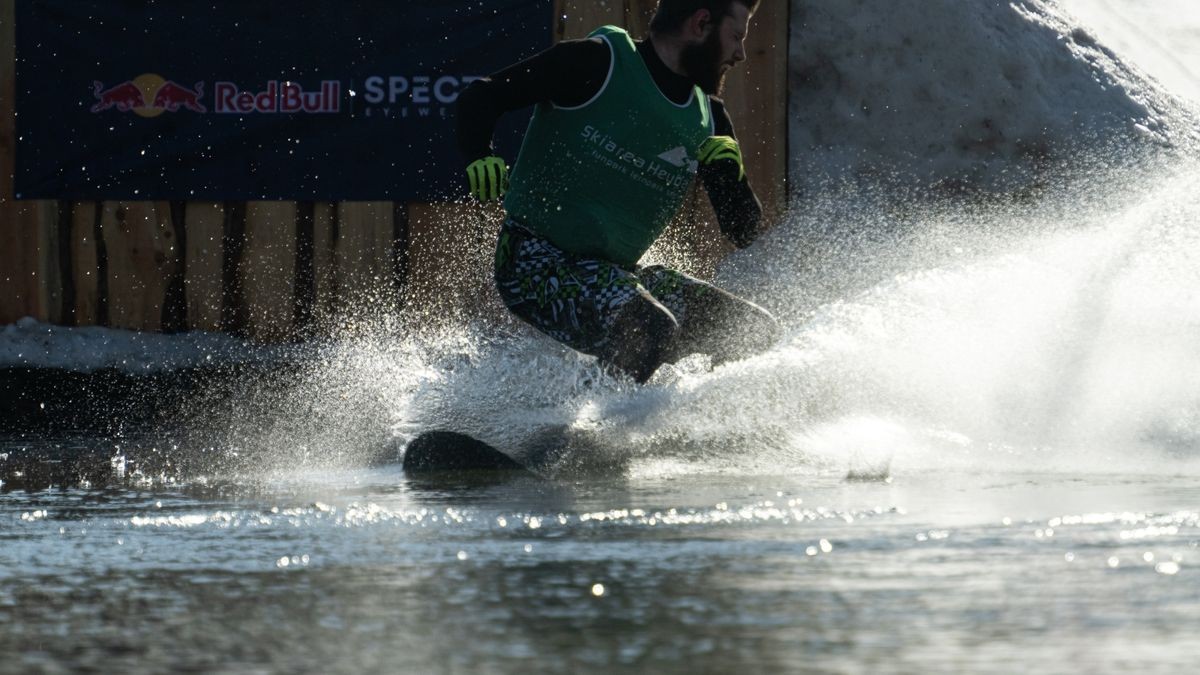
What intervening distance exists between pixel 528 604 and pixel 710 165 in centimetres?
371

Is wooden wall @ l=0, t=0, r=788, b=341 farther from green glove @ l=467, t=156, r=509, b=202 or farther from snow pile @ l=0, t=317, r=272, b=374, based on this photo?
green glove @ l=467, t=156, r=509, b=202

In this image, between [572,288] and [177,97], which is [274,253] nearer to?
[177,97]

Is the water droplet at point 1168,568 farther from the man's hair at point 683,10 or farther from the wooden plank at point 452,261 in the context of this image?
the wooden plank at point 452,261

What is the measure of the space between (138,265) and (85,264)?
30cm

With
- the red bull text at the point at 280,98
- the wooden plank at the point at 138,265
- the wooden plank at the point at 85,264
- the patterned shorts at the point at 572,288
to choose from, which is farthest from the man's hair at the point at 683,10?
the wooden plank at the point at 85,264

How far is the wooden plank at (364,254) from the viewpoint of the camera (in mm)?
11891

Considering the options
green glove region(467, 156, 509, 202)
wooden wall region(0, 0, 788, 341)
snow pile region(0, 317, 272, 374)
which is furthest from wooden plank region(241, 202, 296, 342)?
green glove region(467, 156, 509, 202)

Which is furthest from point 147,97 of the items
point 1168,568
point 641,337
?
point 1168,568

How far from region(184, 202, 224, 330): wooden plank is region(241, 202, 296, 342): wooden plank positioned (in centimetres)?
16

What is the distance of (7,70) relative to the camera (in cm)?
1173

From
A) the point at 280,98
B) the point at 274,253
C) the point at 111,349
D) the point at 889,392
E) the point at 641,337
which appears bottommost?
the point at 889,392

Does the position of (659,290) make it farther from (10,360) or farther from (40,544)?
(10,360)

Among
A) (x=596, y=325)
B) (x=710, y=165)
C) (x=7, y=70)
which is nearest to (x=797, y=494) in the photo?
(x=596, y=325)

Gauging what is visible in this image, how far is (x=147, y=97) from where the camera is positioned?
11.7 metres
